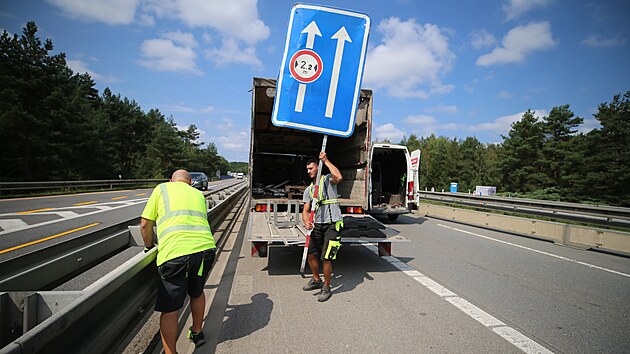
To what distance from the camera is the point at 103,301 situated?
2.26m

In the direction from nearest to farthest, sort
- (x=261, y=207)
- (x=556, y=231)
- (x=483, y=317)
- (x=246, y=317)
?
1. (x=246, y=317)
2. (x=483, y=317)
3. (x=261, y=207)
4. (x=556, y=231)

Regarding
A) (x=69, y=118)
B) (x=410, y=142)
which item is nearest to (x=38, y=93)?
(x=69, y=118)

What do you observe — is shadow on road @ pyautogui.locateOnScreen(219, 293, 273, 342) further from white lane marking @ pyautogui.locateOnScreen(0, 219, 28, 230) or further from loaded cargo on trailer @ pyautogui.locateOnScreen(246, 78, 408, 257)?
white lane marking @ pyautogui.locateOnScreen(0, 219, 28, 230)

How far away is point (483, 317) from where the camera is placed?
3762mm

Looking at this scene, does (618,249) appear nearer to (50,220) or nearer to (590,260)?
(590,260)

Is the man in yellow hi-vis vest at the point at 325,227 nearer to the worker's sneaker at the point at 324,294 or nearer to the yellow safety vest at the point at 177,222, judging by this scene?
the worker's sneaker at the point at 324,294

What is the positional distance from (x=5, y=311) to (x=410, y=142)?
273 feet

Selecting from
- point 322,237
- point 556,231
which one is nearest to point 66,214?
point 322,237

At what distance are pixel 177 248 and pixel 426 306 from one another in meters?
3.20

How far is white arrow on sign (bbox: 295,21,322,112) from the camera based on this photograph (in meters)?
3.93

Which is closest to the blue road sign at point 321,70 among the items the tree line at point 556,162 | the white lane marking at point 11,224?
the white lane marking at point 11,224

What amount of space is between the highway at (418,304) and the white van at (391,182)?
168 inches

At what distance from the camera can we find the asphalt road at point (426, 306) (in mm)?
3156

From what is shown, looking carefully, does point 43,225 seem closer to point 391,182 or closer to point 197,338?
point 197,338
